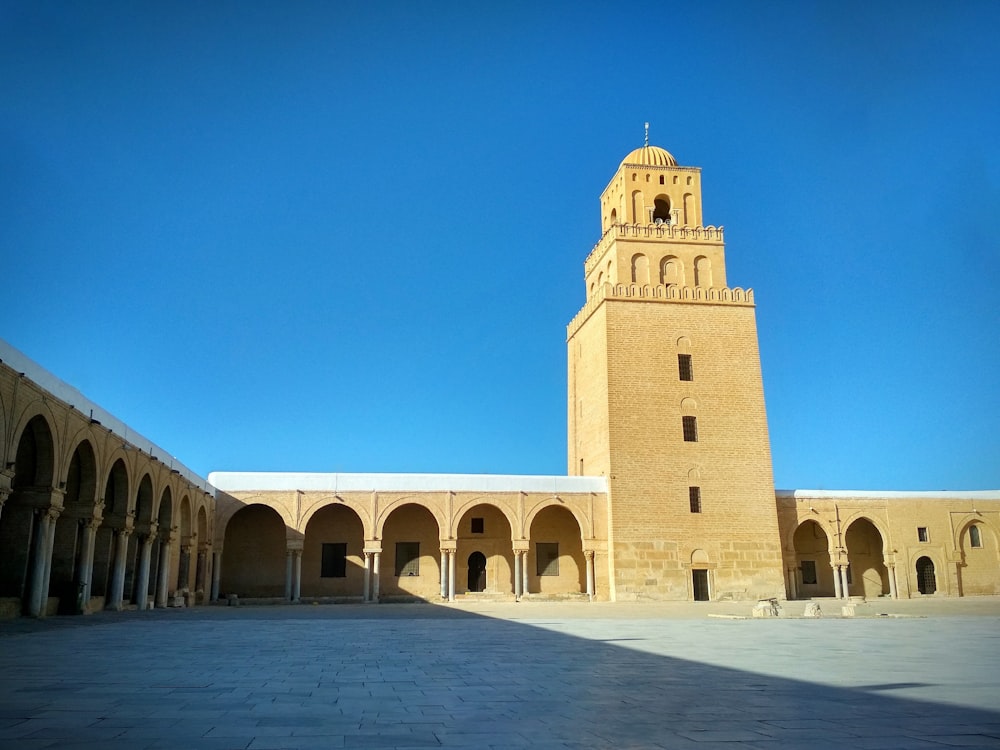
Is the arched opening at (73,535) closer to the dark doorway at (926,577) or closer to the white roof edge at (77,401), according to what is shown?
the white roof edge at (77,401)

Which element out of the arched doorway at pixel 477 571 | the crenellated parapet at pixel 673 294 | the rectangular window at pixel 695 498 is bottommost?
the arched doorway at pixel 477 571

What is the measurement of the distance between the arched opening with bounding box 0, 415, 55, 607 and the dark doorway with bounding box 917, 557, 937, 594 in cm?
2874

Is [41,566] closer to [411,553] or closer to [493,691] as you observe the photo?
[493,691]

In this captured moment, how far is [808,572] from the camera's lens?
3162 centimetres

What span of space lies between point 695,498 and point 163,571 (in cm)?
1668

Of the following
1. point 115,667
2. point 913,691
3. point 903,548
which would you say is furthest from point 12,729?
point 903,548

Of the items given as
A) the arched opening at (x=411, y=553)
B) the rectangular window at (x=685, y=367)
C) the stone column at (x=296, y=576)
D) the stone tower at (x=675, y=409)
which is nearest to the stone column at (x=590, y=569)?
the stone tower at (x=675, y=409)

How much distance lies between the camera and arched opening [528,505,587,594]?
29156mm

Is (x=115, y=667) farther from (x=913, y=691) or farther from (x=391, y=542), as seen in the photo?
(x=391, y=542)

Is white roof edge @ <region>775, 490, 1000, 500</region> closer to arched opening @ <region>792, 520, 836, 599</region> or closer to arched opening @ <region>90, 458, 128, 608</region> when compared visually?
arched opening @ <region>792, 520, 836, 599</region>

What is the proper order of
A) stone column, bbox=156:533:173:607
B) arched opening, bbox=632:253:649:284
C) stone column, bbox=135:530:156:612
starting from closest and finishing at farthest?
stone column, bbox=135:530:156:612 < stone column, bbox=156:533:173:607 < arched opening, bbox=632:253:649:284

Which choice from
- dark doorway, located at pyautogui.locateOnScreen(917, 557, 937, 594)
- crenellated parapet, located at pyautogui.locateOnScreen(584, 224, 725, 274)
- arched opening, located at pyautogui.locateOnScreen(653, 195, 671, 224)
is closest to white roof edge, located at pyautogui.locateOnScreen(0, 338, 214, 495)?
crenellated parapet, located at pyautogui.locateOnScreen(584, 224, 725, 274)

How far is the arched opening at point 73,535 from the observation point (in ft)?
53.0

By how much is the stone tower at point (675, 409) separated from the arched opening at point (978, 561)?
327 inches
